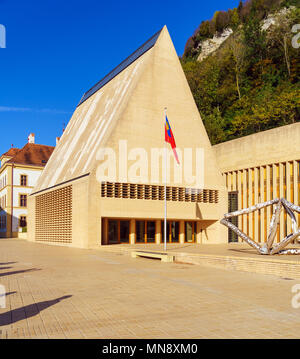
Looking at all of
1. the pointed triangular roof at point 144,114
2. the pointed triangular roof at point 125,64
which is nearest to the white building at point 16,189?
the pointed triangular roof at point 125,64

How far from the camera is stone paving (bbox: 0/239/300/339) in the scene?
5652mm

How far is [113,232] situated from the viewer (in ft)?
91.7

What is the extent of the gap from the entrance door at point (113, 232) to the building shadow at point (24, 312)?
20031 millimetres

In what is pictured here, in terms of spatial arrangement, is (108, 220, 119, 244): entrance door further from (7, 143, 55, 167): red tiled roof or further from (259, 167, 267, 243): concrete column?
(7, 143, 55, 167): red tiled roof

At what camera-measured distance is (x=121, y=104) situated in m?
28.1

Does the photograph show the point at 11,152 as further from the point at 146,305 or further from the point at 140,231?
the point at 146,305

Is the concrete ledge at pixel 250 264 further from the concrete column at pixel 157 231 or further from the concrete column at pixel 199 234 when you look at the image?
the concrete column at pixel 199 234

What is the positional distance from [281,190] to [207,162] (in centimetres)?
621

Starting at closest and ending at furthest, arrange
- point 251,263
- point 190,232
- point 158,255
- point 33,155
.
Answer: point 251,263 < point 158,255 < point 190,232 < point 33,155

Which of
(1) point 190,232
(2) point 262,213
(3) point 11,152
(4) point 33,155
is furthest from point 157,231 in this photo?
(3) point 11,152

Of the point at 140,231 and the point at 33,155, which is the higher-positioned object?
the point at 33,155

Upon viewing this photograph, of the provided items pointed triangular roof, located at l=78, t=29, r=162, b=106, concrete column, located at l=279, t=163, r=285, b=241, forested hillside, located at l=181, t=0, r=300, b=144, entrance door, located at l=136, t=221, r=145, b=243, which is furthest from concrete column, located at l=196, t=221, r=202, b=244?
pointed triangular roof, located at l=78, t=29, r=162, b=106

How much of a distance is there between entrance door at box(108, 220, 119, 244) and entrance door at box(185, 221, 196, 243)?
6.23 meters

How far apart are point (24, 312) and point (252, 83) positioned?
1933 inches
